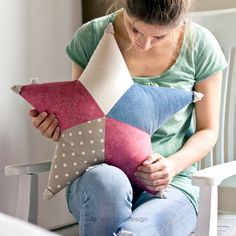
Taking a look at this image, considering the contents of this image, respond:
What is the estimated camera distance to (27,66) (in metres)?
1.42

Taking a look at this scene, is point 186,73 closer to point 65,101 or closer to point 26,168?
point 65,101

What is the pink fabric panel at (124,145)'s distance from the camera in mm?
961

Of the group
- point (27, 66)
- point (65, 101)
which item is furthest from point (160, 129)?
point (27, 66)

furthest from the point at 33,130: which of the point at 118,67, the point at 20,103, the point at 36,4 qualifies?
the point at 118,67

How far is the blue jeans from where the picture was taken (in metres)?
0.92

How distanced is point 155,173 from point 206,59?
0.29m

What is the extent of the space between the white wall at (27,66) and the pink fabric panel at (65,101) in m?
0.37

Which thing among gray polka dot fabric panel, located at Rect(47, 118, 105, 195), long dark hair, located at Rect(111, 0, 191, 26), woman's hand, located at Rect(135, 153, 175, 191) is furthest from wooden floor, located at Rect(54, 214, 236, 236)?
long dark hair, located at Rect(111, 0, 191, 26)

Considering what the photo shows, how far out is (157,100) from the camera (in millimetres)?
988

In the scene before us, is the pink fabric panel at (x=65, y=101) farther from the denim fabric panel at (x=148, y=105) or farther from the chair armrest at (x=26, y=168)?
the chair armrest at (x=26, y=168)

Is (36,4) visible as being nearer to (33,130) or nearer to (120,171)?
(33,130)

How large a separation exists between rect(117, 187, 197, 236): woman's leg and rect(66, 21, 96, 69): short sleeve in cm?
34

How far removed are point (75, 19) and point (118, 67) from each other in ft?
2.01

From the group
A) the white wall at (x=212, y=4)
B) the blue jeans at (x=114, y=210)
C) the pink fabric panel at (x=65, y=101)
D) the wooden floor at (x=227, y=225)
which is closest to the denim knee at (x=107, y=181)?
the blue jeans at (x=114, y=210)
